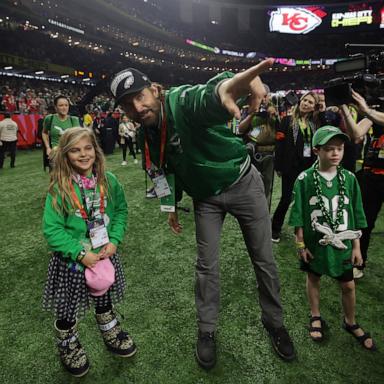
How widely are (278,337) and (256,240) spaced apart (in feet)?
2.24

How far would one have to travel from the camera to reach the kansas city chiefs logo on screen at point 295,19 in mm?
36094

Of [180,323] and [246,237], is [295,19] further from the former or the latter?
[180,323]

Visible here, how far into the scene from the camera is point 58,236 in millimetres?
1729

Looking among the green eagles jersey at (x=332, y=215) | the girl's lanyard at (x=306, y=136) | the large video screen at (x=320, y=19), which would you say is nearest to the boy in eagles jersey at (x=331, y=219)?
the green eagles jersey at (x=332, y=215)

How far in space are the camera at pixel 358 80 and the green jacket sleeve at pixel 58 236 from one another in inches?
71.9

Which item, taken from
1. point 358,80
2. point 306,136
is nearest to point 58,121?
point 306,136

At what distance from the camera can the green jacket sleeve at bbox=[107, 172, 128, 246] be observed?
1984mm

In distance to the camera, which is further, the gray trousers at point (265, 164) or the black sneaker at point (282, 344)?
the gray trousers at point (265, 164)

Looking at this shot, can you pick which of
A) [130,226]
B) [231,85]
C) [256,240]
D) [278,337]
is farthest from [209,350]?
[130,226]

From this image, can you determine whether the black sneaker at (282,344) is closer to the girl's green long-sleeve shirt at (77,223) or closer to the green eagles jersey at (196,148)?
the green eagles jersey at (196,148)

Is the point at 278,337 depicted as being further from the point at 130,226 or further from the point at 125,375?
the point at 130,226

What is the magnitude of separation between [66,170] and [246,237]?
1.24 m

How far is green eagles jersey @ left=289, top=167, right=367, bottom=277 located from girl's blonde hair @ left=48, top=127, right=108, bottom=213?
1350 mm

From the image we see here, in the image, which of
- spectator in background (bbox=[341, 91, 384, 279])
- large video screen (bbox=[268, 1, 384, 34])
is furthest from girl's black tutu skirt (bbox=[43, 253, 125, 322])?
large video screen (bbox=[268, 1, 384, 34])
